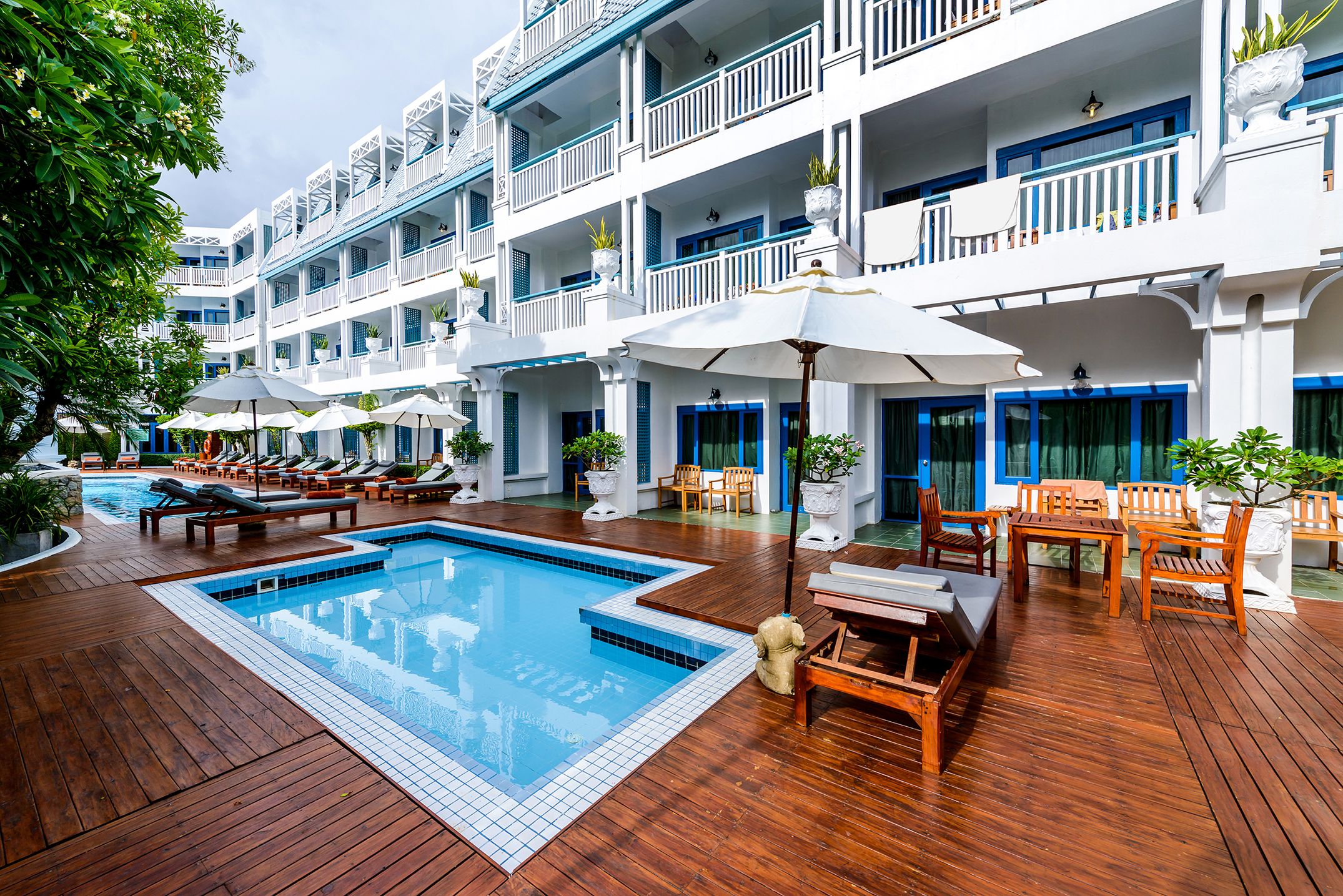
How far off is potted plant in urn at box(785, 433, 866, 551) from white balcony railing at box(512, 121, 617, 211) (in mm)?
7263

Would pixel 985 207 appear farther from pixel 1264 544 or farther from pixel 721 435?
pixel 721 435

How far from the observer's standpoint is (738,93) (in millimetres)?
8906

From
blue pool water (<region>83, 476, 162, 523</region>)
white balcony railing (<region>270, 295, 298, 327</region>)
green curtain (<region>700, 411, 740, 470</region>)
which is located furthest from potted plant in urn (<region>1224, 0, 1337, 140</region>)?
white balcony railing (<region>270, 295, 298, 327</region>)

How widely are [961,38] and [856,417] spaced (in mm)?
5114

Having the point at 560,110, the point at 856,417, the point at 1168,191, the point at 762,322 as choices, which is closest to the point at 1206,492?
the point at 1168,191

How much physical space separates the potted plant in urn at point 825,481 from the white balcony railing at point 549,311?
570cm

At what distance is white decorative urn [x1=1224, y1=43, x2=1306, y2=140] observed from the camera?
4.52 metres

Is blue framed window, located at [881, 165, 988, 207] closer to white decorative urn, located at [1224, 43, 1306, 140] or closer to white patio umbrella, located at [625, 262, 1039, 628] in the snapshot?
white decorative urn, located at [1224, 43, 1306, 140]

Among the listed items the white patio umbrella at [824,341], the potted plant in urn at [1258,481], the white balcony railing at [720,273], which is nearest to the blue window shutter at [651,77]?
the white balcony railing at [720,273]

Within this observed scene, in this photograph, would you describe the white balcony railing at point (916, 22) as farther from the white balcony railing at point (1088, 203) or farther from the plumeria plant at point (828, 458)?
the plumeria plant at point (828, 458)

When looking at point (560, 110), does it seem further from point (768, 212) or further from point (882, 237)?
point (882, 237)

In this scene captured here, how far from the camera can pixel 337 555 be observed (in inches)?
292

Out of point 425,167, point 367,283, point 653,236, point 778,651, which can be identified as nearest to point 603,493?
point 653,236

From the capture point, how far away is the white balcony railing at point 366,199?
724 inches
